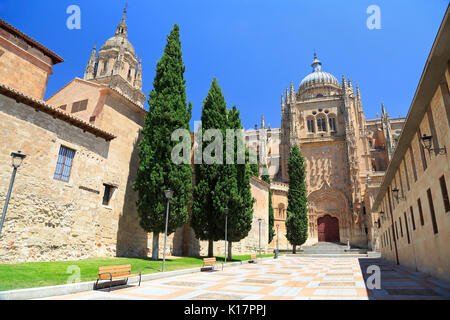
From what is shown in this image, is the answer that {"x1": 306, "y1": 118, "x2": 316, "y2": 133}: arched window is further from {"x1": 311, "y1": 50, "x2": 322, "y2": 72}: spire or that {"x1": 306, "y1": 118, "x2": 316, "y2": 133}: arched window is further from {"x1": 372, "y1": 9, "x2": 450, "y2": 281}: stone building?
{"x1": 372, "y1": 9, "x2": 450, "y2": 281}: stone building

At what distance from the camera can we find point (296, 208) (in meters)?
31.9

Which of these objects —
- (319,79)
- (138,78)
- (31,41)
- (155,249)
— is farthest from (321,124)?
(31,41)

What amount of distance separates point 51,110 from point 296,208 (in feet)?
88.1

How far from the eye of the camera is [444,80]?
6.89 m

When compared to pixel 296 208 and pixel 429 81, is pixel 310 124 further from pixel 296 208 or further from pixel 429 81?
pixel 429 81

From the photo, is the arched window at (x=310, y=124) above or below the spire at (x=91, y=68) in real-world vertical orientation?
below

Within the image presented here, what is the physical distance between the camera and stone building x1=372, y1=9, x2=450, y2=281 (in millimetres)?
6816

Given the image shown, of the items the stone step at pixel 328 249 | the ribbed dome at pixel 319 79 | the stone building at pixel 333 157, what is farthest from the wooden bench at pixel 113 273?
the ribbed dome at pixel 319 79

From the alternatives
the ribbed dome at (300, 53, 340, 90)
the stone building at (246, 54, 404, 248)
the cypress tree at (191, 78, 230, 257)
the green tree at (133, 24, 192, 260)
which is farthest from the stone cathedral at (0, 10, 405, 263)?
the ribbed dome at (300, 53, 340, 90)

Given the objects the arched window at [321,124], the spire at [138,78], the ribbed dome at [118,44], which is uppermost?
the ribbed dome at [118,44]

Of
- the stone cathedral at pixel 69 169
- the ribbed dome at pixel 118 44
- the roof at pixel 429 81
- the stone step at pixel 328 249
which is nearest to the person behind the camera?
the roof at pixel 429 81

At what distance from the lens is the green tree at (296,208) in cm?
3106

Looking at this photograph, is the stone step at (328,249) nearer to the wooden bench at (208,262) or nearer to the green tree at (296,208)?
the green tree at (296,208)
